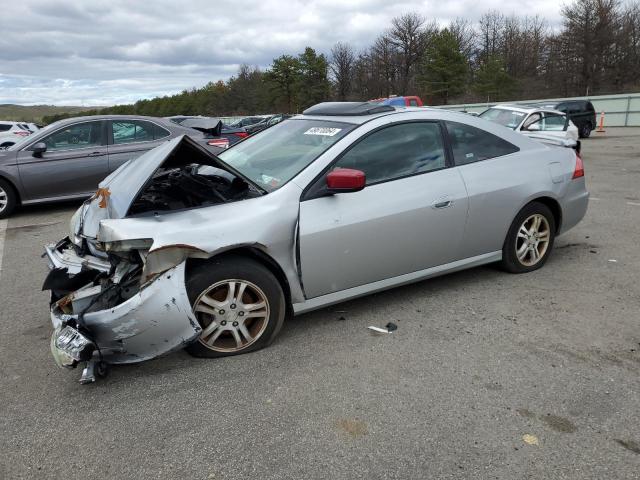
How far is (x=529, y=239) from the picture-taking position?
14.9ft

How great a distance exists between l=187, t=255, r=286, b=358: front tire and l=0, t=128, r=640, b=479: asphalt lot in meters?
0.11

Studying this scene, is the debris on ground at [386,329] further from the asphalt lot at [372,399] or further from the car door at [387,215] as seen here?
the car door at [387,215]

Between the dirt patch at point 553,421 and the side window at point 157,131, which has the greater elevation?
the side window at point 157,131

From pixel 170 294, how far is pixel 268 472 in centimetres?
113

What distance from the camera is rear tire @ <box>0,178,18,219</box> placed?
26.8ft

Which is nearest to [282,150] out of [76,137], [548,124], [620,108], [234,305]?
[234,305]

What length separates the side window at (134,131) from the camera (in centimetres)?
866

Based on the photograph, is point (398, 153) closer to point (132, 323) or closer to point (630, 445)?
point (132, 323)

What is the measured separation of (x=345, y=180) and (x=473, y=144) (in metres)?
1.49

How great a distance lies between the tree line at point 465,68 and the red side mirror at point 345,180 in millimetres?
44565

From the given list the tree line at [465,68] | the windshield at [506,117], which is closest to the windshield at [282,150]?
the windshield at [506,117]

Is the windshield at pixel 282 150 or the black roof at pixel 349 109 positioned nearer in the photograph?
the windshield at pixel 282 150

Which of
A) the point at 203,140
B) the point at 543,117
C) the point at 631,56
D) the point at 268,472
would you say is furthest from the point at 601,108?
the point at 268,472

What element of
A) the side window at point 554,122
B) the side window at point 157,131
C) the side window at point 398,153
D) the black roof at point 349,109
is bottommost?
the side window at point 398,153
